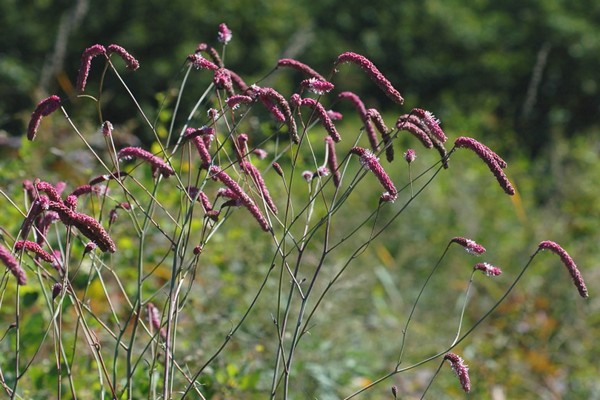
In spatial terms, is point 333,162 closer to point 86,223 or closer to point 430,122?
point 430,122

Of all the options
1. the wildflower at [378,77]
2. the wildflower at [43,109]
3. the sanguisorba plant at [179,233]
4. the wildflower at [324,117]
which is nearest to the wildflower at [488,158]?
Result: the sanguisorba plant at [179,233]

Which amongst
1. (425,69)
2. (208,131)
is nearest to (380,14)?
(425,69)

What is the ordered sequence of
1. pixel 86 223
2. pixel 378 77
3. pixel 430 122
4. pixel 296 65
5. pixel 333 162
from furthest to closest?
pixel 333 162
pixel 296 65
pixel 430 122
pixel 378 77
pixel 86 223

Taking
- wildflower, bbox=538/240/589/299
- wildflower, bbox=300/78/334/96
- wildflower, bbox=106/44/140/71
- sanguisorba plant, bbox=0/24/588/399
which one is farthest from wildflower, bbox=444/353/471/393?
wildflower, bbox=106/44/140/71

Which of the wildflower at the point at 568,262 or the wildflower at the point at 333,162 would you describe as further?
the wildflower at the point at 333,162

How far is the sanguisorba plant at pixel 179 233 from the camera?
2252 mm

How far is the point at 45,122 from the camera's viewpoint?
20.2ft

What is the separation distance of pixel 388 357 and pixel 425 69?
8.10 metres

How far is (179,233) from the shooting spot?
3.64 meters

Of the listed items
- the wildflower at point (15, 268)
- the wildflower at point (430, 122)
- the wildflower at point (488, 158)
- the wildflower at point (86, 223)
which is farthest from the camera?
the wildflower at point (430, 122)

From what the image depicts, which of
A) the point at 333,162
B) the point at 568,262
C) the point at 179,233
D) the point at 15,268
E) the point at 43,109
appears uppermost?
the point at 179,233

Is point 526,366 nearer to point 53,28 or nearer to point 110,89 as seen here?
point 110,89

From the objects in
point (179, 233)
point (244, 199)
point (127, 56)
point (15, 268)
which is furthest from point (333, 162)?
point (179, 233)

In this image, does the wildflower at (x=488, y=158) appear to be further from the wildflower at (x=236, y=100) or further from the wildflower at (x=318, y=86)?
the wildflower at (x=236, y=100)
